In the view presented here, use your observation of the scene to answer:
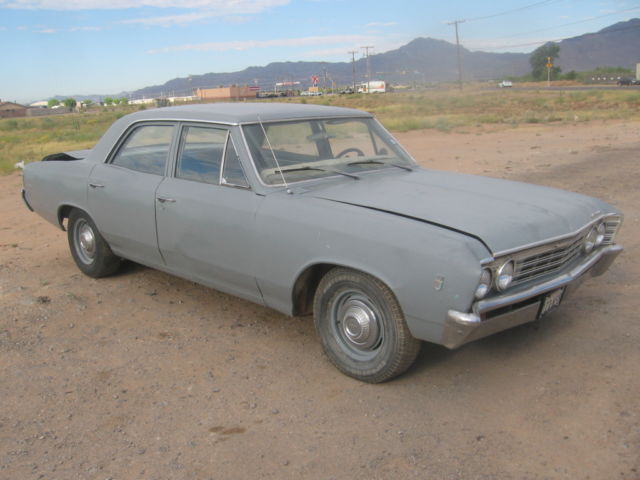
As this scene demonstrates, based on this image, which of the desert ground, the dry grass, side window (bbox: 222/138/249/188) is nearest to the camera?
the desert ground

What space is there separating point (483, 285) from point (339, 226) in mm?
857

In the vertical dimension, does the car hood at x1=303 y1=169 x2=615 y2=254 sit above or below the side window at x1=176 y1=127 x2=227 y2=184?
below

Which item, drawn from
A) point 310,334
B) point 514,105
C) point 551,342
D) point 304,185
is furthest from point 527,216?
point 514,105

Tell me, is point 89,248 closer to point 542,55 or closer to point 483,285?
point 483,285

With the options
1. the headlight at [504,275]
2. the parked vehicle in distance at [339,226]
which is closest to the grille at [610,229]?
the parked vehicle in distance at [339,226]

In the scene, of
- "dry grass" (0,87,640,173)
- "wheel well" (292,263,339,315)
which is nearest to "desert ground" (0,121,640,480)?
"wheel well" (292,263,339,315)

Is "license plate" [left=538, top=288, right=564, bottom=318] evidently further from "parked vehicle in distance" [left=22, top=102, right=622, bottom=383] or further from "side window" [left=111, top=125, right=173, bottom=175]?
"side window" [left=111, top=125, right=173, bottom=175]

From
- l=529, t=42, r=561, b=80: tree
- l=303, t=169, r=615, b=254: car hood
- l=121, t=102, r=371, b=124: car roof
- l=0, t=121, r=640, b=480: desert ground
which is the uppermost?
l=529, t=42, r=561, b=80: tree

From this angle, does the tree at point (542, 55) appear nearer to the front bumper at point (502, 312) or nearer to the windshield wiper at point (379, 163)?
the windshield wiper at point (379, 163)

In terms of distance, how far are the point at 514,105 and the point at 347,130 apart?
36567mm

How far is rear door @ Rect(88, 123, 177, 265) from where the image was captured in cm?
462

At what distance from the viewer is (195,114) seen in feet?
Result: 14.6

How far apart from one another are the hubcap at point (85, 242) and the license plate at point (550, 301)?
3.77 m

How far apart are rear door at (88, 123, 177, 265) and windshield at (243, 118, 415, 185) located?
877 mm
